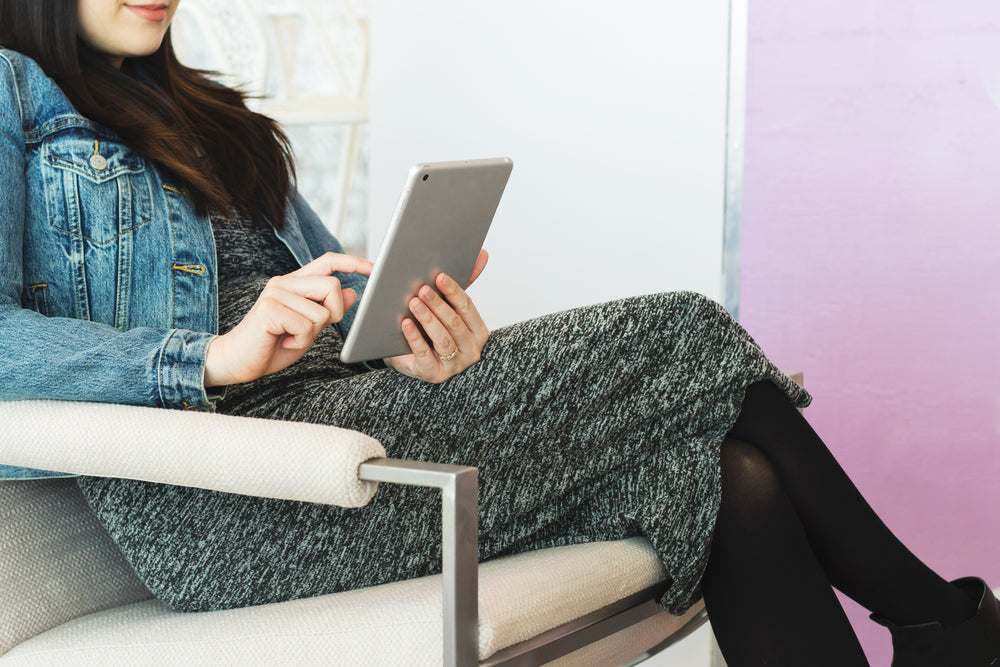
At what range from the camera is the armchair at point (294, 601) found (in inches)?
35.4

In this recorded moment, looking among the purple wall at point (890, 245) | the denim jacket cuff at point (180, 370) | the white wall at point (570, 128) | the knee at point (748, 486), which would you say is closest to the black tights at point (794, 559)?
the knee at point (748, 486)

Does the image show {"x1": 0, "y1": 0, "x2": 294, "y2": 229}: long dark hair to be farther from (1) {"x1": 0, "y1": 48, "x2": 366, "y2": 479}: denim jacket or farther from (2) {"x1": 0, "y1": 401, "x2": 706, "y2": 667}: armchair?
(2) {"x1": 0, "y1": 401, "x2": 706, "y2": 667}: armchair

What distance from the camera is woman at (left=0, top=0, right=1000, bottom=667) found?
3.34 ft

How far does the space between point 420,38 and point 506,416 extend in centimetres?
155

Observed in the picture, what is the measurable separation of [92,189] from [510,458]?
1.65 feet

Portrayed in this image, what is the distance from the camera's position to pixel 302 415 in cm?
110

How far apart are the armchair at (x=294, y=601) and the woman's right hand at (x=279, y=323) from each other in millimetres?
72

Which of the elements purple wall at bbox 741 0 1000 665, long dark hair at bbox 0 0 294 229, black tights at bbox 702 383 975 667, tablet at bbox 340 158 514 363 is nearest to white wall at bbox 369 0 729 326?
purple wall at bbox 741 0 1000 665

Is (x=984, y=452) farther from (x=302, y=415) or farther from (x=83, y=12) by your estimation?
(x=83, y=12)

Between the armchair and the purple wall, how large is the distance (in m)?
1.10

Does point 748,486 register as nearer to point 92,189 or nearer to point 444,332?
point 444,332

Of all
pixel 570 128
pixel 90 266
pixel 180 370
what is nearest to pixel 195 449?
pixel 180 370

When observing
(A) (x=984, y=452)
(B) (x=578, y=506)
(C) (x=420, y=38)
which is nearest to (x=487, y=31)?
(C) (x=420, y=38)

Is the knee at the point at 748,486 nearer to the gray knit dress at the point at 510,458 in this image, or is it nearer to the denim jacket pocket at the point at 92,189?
the gray knit dress at the point at 510,458
